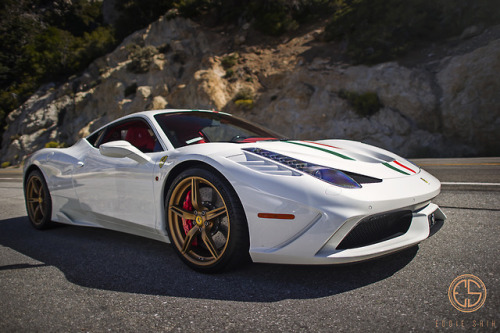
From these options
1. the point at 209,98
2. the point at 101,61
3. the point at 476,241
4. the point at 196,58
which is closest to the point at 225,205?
the point at 476,241

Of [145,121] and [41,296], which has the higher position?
[145,121]

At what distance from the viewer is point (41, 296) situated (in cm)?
220

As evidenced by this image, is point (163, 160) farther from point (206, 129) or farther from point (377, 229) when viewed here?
point (377, 229)

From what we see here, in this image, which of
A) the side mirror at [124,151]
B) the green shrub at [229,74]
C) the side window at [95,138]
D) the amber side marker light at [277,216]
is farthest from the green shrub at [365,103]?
the amber side marker light at [277,216]

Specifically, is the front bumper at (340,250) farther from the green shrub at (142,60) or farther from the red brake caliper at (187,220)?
the green shrub at (142,60)

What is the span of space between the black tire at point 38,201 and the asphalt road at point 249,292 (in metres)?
0.99

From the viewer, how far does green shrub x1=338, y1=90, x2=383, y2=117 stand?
49.8 ft

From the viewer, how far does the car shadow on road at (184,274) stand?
2.06m

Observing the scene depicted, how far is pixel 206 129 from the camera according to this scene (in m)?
3.20

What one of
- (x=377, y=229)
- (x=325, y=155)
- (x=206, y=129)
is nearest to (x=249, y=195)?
(x=325, y=155)

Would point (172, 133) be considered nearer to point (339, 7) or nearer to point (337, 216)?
point (337, 216)

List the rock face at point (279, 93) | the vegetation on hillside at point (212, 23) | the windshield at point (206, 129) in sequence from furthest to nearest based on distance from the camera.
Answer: the vegetation on hillside at point (212, 23) → the rock face at point (279, 93) → the windshield at point (206, 129)

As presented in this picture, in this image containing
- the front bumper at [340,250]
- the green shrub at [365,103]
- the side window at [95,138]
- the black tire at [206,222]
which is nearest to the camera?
the front bumper at [340,250]

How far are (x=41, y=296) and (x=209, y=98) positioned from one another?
18.2 m
